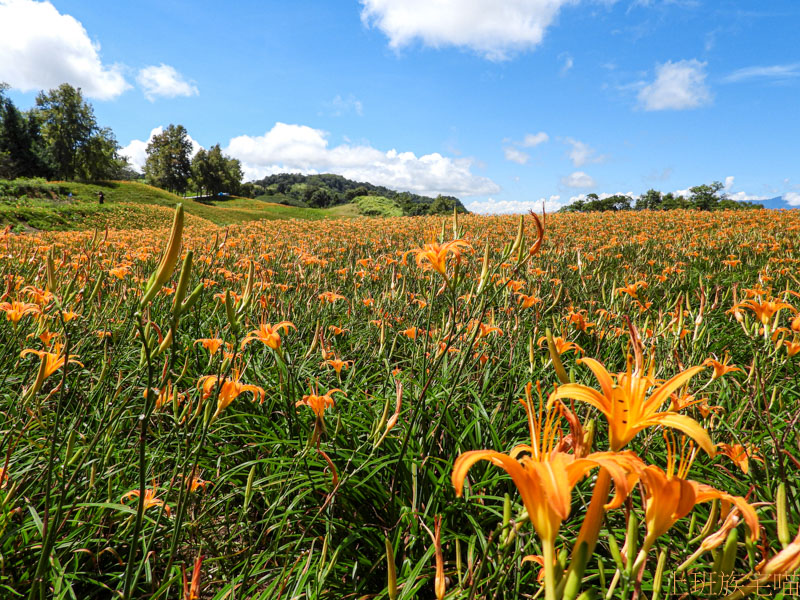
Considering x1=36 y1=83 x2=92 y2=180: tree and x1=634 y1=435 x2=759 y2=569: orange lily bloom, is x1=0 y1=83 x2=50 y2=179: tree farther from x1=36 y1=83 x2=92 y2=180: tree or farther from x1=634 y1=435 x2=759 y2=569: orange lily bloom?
x1=634 y1=435 x2=759 y2=569: orange lily bloom

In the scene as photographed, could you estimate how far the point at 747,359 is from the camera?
313 centimetres

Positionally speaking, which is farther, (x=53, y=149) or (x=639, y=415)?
(x=53, y=149)

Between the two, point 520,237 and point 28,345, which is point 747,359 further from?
point 28,345

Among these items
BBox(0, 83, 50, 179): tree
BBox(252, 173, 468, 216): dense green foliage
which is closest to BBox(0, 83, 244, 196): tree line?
BBox(0, 83, 50, 179): tree

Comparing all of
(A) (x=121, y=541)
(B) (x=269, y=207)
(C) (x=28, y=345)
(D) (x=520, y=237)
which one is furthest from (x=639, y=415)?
(B) (x=269, y=207)

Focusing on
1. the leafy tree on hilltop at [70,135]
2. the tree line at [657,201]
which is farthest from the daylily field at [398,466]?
the leafy tree on hilltop at [70,135]

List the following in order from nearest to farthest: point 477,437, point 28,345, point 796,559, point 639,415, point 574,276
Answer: point 796,559 < point 639,415 < point 477,437 < point 28,345 < point 574,276

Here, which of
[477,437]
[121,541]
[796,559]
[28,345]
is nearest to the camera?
[796,559]

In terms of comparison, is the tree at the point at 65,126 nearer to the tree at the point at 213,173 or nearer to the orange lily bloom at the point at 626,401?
the tree at the point at 213,173

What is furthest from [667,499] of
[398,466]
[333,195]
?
[333,195]

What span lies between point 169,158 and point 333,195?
35959 millimetres

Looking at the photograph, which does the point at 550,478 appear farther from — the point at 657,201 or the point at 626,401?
the point at 657,201

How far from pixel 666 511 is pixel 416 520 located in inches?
41.9

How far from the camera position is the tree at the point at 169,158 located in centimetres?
4438
